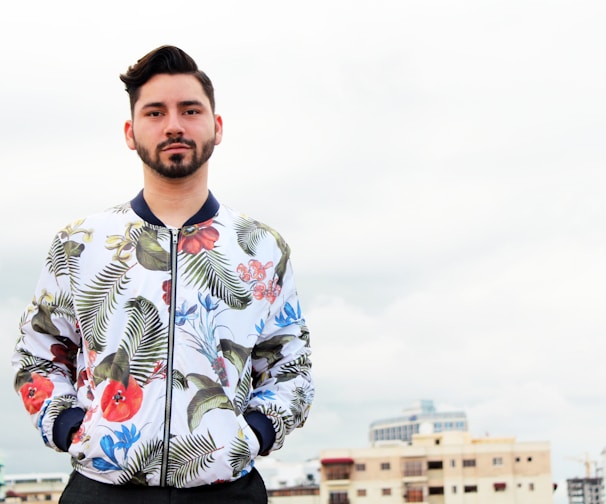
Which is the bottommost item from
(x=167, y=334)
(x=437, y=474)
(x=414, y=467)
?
(x=167, y=334)

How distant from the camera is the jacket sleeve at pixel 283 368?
3070 mm

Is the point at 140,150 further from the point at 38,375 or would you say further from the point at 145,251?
the point at 38,375

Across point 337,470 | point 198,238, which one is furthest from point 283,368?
point 337,470

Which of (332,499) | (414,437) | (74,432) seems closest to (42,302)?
(74,432)

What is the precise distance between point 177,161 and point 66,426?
77cm

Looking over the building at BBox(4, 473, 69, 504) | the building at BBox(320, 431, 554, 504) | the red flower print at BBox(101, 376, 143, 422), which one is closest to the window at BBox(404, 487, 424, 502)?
the building at BBox(320, 431, 554, 504)

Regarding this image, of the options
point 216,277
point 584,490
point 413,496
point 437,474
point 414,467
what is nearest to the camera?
point 216,277

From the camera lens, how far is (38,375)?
308 centimetres

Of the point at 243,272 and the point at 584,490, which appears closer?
the point at 243,272

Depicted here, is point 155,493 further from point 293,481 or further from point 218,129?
point 293,481

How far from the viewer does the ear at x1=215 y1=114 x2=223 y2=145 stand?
10.6 ft

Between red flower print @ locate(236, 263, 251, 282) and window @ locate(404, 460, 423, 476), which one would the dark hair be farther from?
window @ locate(404, 460, 423, 476)

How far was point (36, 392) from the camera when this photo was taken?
3.04 metres

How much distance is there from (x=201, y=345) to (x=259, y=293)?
27 cm
